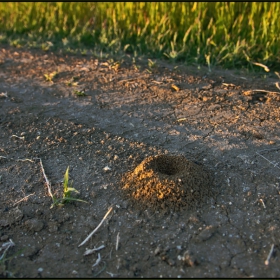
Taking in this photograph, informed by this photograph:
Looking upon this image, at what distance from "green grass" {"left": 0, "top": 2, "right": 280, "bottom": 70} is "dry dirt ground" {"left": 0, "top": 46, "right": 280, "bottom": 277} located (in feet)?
0.93

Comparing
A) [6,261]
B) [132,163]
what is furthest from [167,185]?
[6,261]

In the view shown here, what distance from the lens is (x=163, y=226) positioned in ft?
7.46

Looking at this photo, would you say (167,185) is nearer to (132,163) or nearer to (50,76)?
(132,163)

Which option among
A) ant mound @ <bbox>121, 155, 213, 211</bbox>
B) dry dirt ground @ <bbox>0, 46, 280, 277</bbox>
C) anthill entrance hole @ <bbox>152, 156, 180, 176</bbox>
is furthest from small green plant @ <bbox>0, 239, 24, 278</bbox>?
anthill entrance hole @ <bbox>152, 156, 180, 176</bbox>

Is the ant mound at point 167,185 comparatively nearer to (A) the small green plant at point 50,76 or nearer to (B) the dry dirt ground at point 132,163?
(B) the dry dirt ground at point 132,163

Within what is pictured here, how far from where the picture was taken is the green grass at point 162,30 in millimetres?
4168

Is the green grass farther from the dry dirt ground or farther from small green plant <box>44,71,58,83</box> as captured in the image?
small green plant <box>44,71,58,83</box>

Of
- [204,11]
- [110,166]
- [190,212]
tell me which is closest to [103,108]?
[110,166]

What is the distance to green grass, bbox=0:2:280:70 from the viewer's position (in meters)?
4.17

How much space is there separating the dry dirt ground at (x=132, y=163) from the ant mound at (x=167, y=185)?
5 centimetres

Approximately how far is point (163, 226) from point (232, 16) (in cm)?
293

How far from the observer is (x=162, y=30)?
4.54m

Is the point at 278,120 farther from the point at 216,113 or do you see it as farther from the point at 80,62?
the point at 80,62

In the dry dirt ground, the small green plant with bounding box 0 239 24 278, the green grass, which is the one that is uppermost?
the green grass
